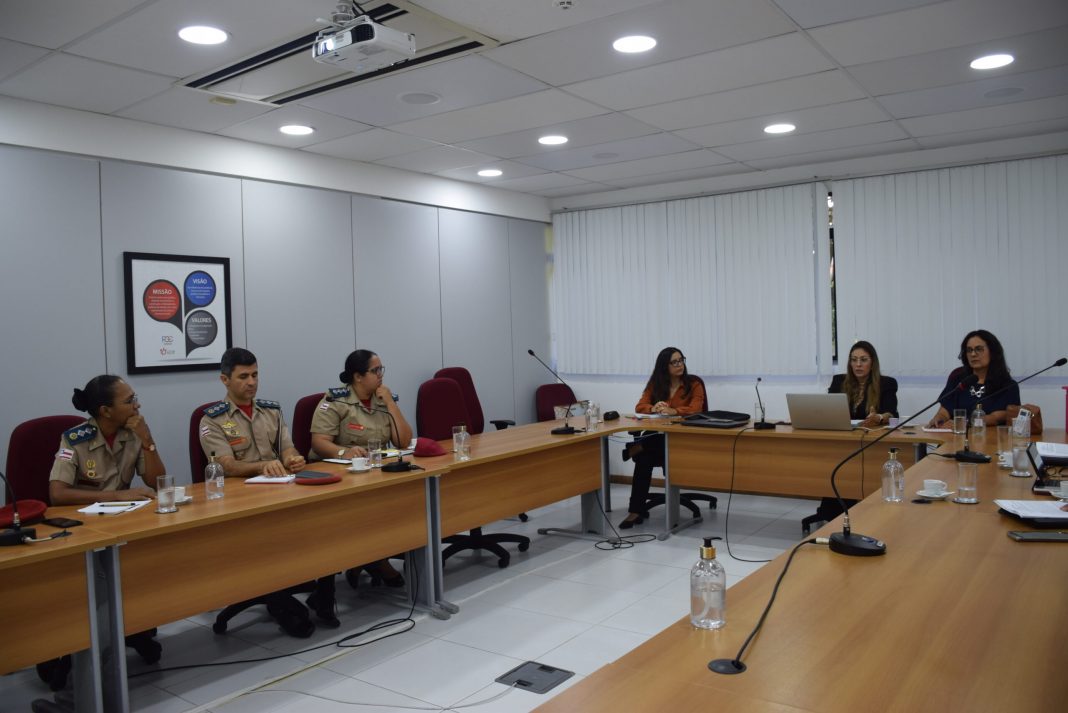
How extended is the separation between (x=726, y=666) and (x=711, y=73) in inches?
120

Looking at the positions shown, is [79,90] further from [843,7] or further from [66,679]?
[843,7]

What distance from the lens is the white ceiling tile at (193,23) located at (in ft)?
9.30

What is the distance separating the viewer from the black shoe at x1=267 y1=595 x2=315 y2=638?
3588 millimetres

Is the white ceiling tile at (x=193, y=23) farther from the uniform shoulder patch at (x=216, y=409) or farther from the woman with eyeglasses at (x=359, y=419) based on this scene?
the woman with eyeglasses at (x=359, y=419)

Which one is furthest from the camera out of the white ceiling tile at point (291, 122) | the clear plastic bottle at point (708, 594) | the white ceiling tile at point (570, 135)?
the white ceiling tile at point (570, 135)

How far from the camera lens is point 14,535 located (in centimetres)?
245

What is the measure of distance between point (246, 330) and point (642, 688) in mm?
4002

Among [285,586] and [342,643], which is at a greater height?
[285,586]

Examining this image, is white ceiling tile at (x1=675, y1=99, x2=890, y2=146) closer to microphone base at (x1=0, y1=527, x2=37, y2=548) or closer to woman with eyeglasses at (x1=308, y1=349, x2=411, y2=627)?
woman with eyeglasses at (x1=308, y1=349, x2=411, y2=627)

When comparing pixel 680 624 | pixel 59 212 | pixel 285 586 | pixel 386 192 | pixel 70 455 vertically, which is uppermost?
pixel 386 192

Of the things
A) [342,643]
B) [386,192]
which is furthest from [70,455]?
[386,192]

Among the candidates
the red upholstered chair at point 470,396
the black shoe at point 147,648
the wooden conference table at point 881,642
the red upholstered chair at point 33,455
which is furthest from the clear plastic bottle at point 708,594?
the red upholstered chair at point 470,396

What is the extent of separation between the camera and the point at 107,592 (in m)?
2.65

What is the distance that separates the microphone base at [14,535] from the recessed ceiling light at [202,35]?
76.5 inches
